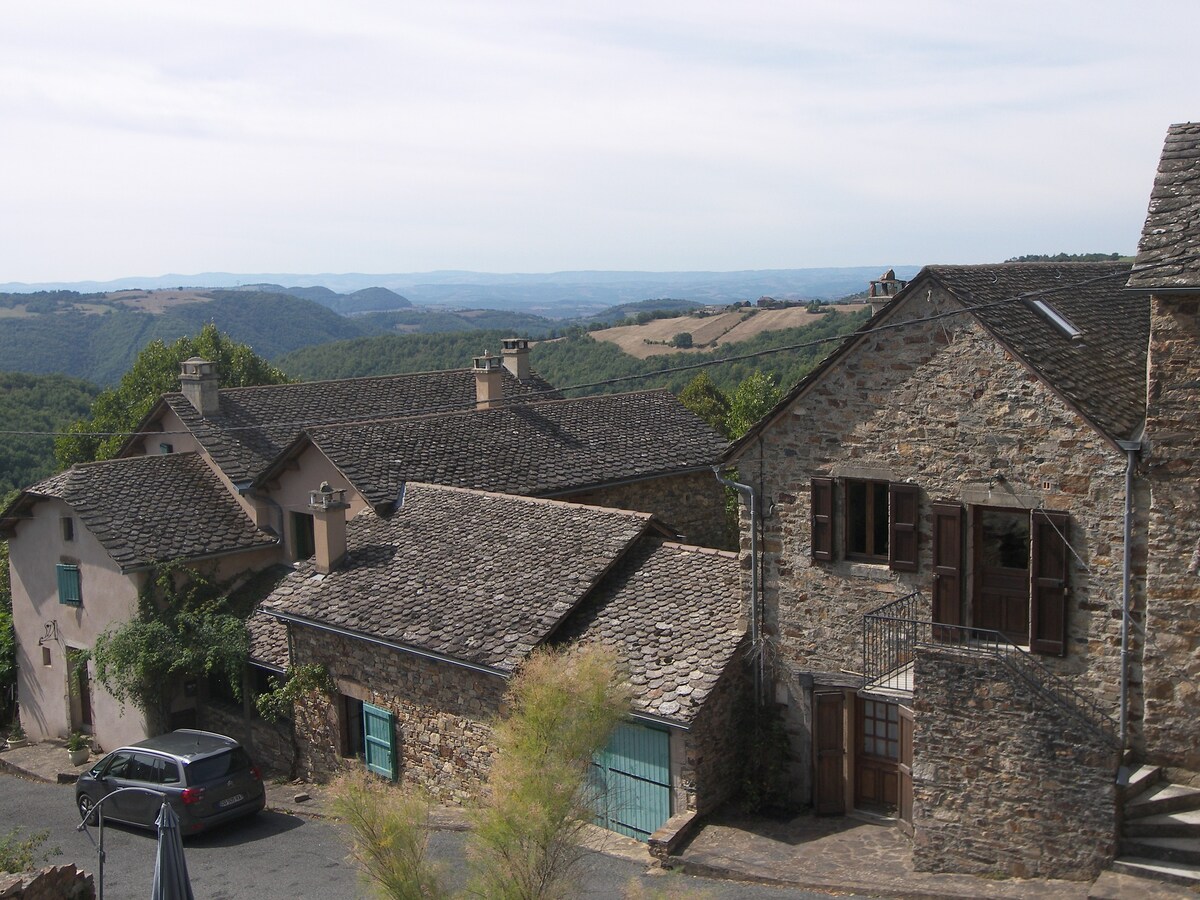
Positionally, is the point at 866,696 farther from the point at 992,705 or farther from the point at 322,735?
the point at 322,735

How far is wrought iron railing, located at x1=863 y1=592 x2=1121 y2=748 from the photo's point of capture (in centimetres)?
1273

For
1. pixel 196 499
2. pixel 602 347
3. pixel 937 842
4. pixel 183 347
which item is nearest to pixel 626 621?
pixel 937 842

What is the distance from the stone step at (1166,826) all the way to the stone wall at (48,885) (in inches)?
426

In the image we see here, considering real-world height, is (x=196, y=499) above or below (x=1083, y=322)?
below

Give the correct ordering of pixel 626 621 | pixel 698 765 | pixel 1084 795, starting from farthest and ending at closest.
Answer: pixel 626 621 → pixel 698 765 → pixel 1084 795

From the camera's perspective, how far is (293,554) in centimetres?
2408

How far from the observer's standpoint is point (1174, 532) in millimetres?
12367

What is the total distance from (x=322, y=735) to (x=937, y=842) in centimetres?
1101

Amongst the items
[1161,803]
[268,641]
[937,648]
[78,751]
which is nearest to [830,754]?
[937,648]

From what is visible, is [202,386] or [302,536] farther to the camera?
[202,386]

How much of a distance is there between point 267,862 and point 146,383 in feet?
120

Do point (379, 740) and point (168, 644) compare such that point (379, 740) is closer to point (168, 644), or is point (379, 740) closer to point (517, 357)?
point (168, 644)

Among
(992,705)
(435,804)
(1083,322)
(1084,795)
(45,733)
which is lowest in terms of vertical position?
(45,733)

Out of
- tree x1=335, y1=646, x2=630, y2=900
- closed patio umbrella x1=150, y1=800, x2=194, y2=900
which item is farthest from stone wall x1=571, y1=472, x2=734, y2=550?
closed patio umbrella x1=150, y1=800, x2=194, y2=900
